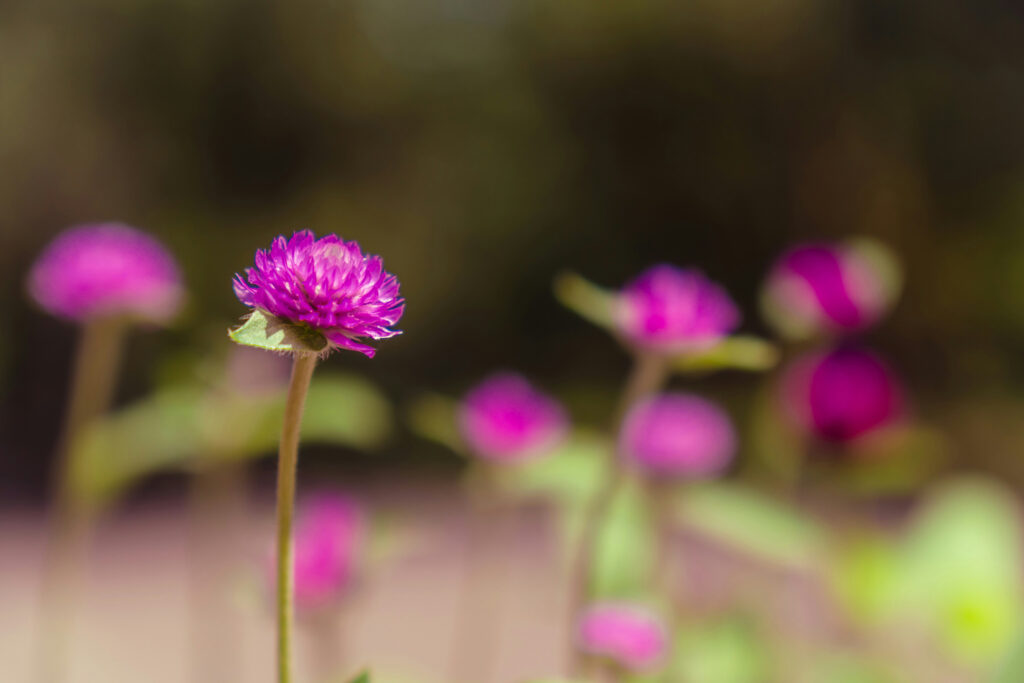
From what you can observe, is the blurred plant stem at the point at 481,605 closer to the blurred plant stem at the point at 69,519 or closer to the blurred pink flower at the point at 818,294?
the blurred plant stem at the point at 69,519

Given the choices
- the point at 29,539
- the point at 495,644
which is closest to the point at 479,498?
the point at 495,644

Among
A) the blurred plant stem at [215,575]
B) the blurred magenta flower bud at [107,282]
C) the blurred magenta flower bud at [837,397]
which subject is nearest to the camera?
the blurred magenta flower bud at [107,282]

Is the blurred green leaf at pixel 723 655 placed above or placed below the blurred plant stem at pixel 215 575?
below

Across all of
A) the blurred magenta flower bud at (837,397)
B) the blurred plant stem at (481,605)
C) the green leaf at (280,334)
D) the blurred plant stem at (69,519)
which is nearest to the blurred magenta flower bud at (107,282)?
the blurred plant stem at (69,519)

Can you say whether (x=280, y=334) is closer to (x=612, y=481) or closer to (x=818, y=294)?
(x=612, y=481)

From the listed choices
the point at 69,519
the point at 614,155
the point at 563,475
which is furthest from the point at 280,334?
the point at 614,155

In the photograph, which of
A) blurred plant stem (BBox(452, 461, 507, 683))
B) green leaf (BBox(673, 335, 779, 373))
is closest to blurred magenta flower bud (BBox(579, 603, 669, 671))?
green leaf (BBox(673, 335, 779, 373))

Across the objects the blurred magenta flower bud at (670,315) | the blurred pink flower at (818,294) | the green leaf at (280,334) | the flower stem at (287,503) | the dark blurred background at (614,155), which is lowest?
the flower stem at (287,503)
